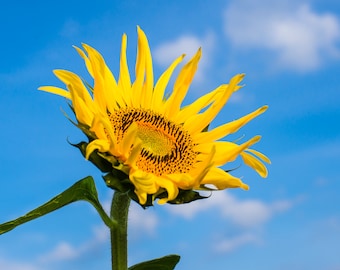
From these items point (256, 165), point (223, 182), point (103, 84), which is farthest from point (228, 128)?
point (103, 84)

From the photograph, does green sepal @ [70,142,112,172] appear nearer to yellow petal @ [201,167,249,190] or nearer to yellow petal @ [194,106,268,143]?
yellow petal @ [201,167,249,190]

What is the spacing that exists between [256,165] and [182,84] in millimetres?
675

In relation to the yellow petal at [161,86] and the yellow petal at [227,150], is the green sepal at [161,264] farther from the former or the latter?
the yellow petal at [161,86]

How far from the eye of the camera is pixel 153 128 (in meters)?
4.06

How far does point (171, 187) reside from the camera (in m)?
3.31

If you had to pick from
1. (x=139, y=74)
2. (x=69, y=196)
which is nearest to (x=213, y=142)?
(x=139, y=74)

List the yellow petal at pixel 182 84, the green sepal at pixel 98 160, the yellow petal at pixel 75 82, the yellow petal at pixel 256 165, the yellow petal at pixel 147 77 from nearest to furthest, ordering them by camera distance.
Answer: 1. the green sepal at pixel 98 160
2. the yellow petal at pixel 75 82
3. the yellow petal at pixel 256 165
4. the yellow petal at pixel 182 84
5. the yellow petal at pixel 147 77

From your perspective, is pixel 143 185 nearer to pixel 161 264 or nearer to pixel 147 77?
pixel 161 264

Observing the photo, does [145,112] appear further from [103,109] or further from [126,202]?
[126,202]

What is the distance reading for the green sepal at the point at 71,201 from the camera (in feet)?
10.5

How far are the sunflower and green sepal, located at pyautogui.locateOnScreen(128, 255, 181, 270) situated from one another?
484 mm

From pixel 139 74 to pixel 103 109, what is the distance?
0.53 meters

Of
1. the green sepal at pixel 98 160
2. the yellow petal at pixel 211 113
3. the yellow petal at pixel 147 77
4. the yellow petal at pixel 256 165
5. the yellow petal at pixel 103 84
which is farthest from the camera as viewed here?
the yellow petal at pixel 147 77

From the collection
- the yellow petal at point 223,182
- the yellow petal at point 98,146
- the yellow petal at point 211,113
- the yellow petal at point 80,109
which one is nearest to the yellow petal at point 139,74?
the yellow petal at point 211,113
